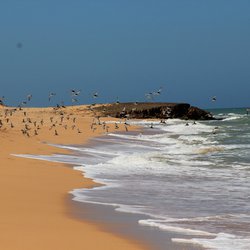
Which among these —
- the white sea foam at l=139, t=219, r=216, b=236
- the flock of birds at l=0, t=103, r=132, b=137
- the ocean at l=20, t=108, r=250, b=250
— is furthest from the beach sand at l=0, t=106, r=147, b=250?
the flock of birds at l=0, t=103, r=132, b=137

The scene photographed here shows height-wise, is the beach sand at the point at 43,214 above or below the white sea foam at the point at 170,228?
above

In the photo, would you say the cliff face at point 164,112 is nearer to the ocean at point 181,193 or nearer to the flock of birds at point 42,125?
the flock of birds at point 42,125

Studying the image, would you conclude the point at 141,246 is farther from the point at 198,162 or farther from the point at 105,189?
the point at 198,162

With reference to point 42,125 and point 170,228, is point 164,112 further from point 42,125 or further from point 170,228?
point 170,228

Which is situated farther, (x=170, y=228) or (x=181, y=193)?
(x=181, y=193)

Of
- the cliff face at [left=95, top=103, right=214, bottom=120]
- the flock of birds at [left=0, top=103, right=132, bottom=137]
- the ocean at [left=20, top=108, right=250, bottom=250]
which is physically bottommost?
the ocean at [left=20, top=108, right=250, bottom=250]

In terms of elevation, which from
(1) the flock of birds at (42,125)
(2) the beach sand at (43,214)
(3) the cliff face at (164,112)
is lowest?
(2) the beach sand at (43,214)

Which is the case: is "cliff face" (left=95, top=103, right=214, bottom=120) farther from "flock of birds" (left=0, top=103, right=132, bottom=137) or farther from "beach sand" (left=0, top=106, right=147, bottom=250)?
"beach sand" (left=0, top=106, right=147, bottom=250)

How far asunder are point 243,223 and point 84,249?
130 inches

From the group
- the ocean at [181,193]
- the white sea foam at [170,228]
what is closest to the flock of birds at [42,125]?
the ocean at [181,193]

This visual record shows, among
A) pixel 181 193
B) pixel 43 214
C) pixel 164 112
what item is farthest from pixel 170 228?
pixel 164 112

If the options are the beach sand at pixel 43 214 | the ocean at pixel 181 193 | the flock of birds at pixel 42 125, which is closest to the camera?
the beach sand at pixel 43 214

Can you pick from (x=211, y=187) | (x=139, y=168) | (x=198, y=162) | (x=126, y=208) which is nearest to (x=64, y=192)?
(x=126, y=208)

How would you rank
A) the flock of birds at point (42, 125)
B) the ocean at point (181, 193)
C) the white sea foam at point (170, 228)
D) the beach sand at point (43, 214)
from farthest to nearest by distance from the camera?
the flock of birds at point (42, 125) → the ocean at point (181, 193) → the white sea foam at point (170, 228) → the beach sand at point (43, 214)
